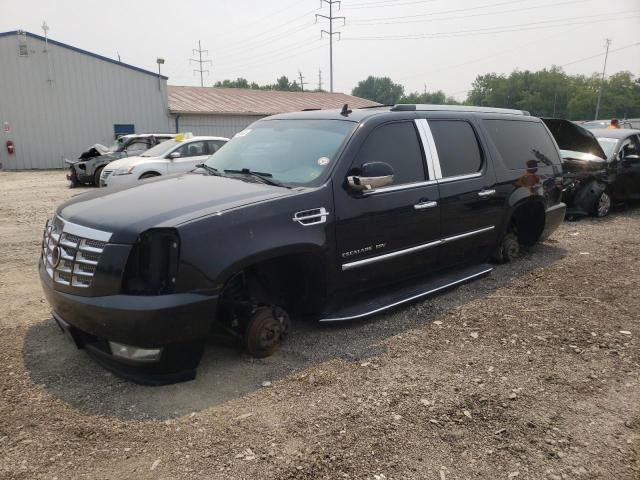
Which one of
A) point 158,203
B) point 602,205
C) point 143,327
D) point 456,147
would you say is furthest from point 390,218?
point 602,205

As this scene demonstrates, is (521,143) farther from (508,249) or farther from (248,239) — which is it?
(248,239)

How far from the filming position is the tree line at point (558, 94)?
290 ft

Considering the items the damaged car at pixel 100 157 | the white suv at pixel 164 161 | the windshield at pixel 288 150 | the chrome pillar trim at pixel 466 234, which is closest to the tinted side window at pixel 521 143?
the chrome pillar trim at pixel 466 234

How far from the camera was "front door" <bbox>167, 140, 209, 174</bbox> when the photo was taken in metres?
11.5

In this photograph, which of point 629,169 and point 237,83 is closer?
point 629,169

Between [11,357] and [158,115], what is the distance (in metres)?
24.6

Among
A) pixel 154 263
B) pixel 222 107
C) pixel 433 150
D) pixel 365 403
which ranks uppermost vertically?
pixel 222 107

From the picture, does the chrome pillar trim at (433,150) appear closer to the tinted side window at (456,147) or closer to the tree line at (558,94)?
the tinted side window at (456,147)

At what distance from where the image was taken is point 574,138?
8742 millimetres

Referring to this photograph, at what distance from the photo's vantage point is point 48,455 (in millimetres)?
2426

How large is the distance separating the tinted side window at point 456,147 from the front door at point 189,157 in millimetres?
7938

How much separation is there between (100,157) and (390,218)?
12.9m

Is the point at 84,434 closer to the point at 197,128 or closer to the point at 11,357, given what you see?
the point at 11,357

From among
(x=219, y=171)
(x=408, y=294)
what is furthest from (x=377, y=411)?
(x=219, y=171)
